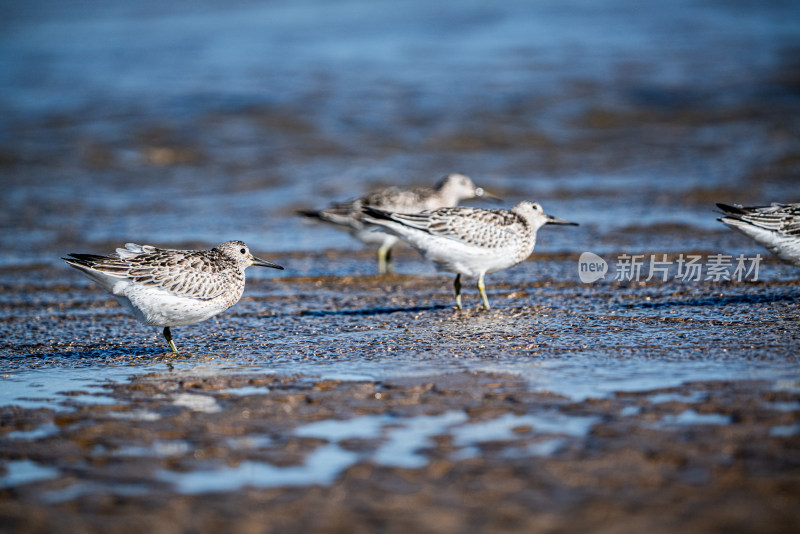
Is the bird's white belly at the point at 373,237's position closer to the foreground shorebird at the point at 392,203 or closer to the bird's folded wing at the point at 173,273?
the foreground shorebird at the point at 392,203

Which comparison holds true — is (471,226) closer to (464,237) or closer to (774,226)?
(464,237)

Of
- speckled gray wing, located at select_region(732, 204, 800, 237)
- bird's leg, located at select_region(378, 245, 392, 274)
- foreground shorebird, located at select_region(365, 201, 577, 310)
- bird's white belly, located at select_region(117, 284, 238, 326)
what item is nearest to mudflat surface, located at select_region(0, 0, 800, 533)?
bird's leg, located at select_region(378, 245, 392, 274)

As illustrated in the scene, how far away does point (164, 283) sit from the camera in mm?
6812

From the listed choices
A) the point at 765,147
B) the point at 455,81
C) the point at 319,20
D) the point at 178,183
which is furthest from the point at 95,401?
the point at 319,20

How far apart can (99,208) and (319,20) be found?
20968 mm

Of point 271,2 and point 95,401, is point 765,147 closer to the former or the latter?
point 95,401

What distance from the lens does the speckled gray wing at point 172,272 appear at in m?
6.81

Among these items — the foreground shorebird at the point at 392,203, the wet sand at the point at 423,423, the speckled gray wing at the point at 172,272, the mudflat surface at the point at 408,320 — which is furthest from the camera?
the foreground shorebird at the point at 392,203

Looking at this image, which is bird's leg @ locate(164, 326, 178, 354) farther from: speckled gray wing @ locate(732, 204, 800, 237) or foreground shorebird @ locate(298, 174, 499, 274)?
speckled gray wing @ locate(732, 204, 800, 237)

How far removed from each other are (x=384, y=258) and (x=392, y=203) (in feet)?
2.77

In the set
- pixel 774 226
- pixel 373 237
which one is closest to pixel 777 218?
pixel 774 226

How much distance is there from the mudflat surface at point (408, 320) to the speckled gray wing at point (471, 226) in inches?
24.1

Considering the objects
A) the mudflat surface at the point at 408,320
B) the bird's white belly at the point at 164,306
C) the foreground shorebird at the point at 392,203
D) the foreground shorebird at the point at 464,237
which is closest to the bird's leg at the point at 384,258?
the foreground shorebird at the point at 392,203

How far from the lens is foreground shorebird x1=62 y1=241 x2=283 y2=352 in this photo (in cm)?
675
